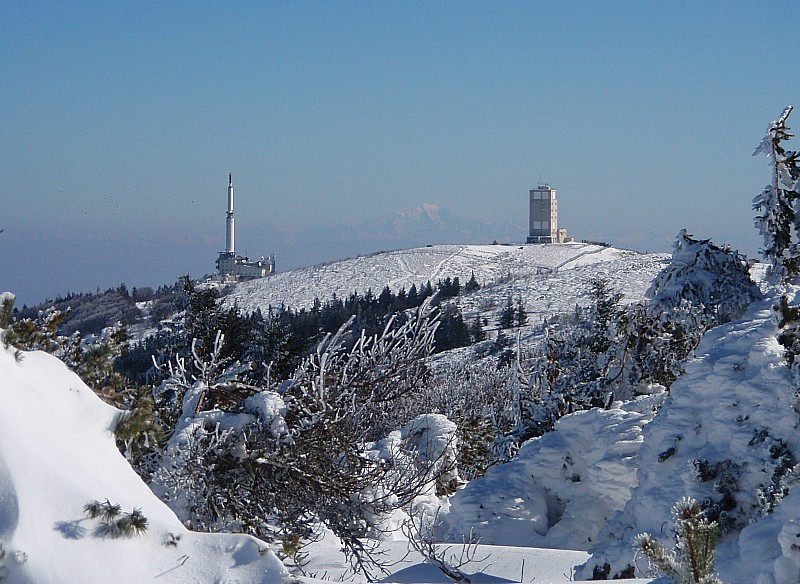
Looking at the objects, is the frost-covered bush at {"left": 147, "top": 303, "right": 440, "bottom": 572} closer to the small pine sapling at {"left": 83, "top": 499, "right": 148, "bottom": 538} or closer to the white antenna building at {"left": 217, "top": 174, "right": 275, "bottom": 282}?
the small pine sapling at {"left": 83, "top": 499, "right": 148, "bottom": 538}

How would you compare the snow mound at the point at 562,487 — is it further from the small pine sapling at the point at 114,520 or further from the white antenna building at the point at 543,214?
the white antenna building at the point at 543,214

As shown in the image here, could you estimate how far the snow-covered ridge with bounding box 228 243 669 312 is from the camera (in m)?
106

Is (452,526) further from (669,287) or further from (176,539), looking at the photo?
(176,539)

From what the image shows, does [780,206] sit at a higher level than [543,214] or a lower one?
higher

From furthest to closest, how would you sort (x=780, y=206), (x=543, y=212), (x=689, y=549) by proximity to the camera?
(x=543, y=212), (x=780, y=206), (x=689, y=549)

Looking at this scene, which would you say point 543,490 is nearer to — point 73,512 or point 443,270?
point 73,512

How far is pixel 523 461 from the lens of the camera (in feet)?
40.0

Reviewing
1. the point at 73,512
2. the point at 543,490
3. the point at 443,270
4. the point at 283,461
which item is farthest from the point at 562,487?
the point at 443,270

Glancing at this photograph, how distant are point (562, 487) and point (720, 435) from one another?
4426 mm

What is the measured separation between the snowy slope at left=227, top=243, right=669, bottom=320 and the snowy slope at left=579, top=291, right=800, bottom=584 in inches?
3091

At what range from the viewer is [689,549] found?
10.4 ft

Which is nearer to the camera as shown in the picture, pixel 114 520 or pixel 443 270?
pixel 114 520

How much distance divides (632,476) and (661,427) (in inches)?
111

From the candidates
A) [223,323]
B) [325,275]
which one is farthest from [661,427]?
[325,275]
